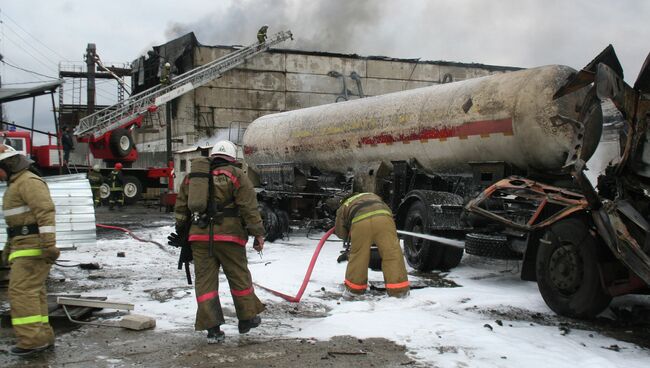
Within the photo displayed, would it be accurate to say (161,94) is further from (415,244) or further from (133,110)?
(415,244)

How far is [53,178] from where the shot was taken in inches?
301

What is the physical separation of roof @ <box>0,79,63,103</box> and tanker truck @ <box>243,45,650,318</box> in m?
4.48

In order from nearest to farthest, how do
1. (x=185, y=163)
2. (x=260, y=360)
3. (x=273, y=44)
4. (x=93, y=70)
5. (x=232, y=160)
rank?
(x=260, y=360)
(x=232, y=160)
(x=185, y=163)
(x=273, y=44)
(x=93, y=70)

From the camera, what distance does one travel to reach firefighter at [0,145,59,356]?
4414 millimetres

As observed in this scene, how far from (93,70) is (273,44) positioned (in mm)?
20005

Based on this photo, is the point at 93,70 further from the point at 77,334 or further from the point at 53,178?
the point at 77,334

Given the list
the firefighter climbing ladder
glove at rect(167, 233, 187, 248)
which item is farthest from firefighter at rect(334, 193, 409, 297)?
the firefighter climbing ladder

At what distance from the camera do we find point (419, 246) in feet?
27.5

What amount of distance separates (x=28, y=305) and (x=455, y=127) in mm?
5927

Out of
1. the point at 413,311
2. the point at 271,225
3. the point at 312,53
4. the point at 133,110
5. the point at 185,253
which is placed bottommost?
the point at 413,311

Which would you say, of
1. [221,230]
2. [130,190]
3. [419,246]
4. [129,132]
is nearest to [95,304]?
[221,230]

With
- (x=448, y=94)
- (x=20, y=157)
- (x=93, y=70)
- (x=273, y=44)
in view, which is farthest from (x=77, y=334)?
(x=93, y=70)

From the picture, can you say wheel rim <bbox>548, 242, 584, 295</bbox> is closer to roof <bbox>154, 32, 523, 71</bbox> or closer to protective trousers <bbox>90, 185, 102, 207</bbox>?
protective trousers <bbox>90, 185, 102, 207</bbox>

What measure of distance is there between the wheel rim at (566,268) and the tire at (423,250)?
2.64 m
